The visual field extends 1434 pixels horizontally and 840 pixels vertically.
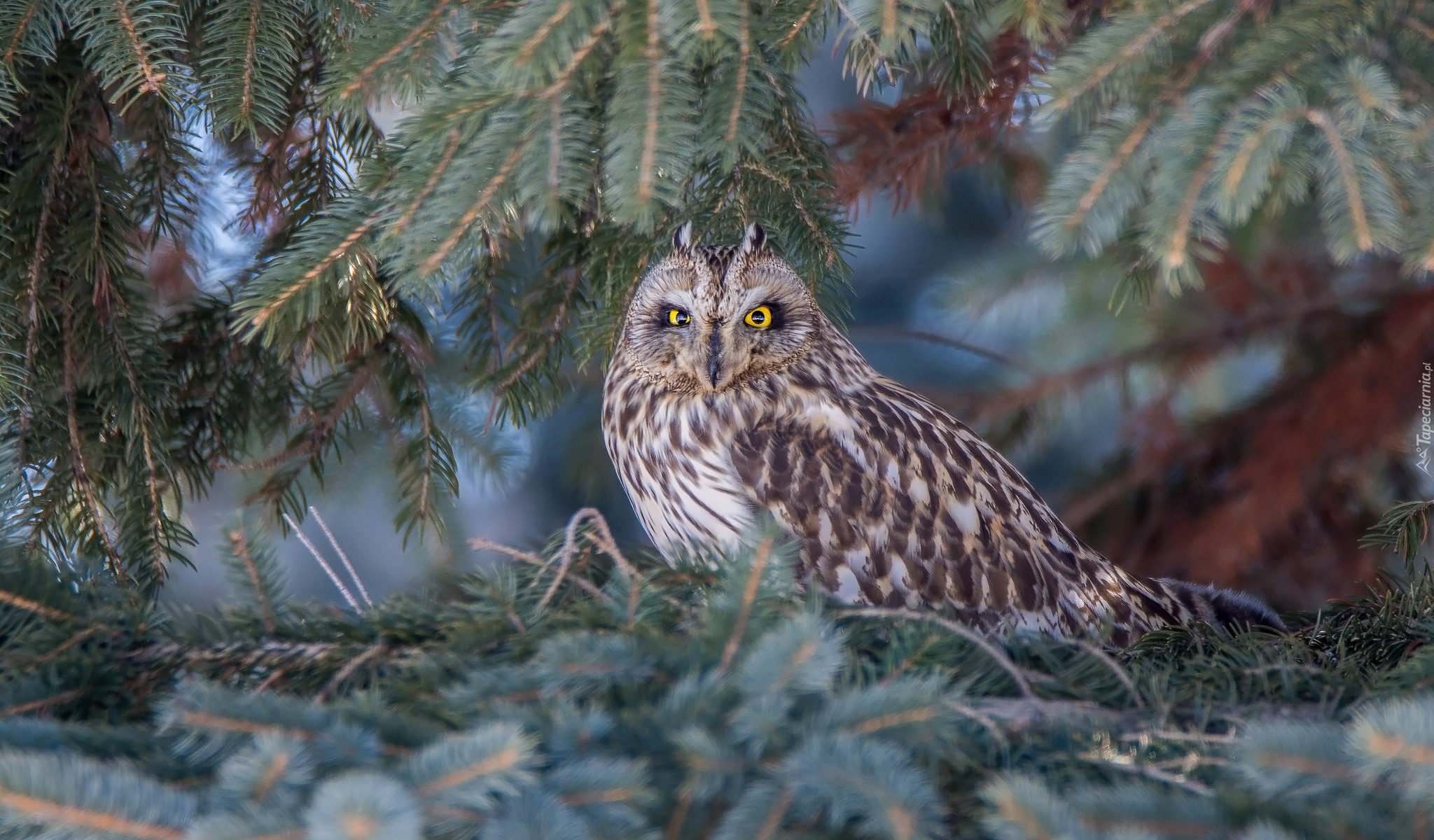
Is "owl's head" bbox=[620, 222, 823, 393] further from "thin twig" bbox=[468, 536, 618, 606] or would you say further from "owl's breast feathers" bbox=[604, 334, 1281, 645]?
"thin twig" bbox=[468, 536, 618, 606]

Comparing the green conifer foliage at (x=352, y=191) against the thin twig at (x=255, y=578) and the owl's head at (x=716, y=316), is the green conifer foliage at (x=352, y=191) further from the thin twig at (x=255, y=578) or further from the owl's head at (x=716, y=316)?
the thin twig at (x=255, y=578)

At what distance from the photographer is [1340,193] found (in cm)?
131

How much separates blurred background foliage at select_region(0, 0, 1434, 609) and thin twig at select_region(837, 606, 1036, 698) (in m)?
0.50

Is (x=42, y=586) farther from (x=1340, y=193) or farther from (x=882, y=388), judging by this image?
(x=882, y=388)

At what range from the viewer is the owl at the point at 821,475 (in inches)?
93.2

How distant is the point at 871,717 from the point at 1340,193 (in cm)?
86

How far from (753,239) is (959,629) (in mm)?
1230

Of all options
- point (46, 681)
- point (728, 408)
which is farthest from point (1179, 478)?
point (46, 681)

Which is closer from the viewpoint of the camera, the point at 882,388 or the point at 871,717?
the point at 871,717

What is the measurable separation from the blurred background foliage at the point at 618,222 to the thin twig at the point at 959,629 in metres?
0.50

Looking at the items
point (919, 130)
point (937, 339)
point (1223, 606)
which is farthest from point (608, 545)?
point (937, 339)

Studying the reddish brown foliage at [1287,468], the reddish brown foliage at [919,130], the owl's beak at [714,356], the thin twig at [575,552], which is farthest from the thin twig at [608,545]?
the reddish brown foliage at [1287,468]

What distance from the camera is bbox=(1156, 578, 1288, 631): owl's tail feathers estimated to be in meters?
2.26

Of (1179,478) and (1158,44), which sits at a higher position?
(1158,44)
